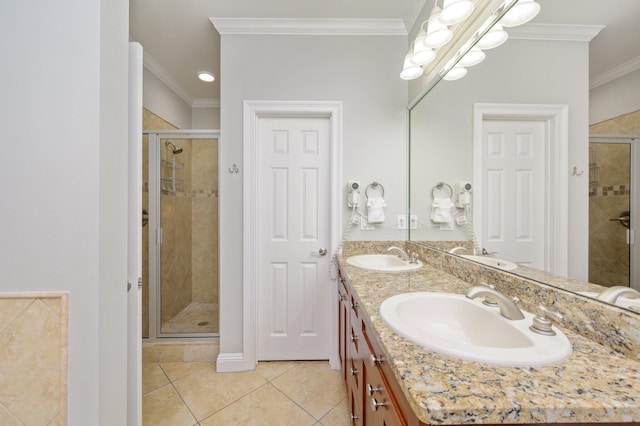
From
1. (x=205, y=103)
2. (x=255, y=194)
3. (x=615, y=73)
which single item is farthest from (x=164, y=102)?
(x=615, y=73)

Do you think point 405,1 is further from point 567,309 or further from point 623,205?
point 567,309

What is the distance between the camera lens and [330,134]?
1.97m

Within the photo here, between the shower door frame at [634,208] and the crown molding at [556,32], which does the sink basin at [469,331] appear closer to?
the shower door frame at [634,208]

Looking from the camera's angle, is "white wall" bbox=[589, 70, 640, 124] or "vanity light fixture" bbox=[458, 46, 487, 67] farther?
"vanity light fixture" bbox=[458, 46, 487, 67]

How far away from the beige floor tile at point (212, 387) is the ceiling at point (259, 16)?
229 centimetres

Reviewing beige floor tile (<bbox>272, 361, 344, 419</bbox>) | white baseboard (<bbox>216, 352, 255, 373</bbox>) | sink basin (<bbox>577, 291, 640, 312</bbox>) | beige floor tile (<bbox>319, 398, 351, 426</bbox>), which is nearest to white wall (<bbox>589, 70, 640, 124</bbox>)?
sink basin (<bbox>577, 291, 640, 312</bbox>)

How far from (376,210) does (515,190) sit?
98 cm

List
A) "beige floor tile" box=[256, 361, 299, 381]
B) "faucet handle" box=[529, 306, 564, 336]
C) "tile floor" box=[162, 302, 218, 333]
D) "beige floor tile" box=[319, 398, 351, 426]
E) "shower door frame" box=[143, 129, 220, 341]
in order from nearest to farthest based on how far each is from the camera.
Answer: "faucet handle" box=[529, 306, 564, 336], "beige floor tile" box=[319, 398, 351, 426], "beige floor tile" box=[256, 361, 299, 381], "shower door frame" box=[143, 129, 220, 341], "tile floor" box=[162, 302, 218, 333]

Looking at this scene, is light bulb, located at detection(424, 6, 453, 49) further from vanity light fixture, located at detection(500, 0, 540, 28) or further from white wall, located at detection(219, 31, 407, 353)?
white wall, located at detection(219, 31, 407, 353)

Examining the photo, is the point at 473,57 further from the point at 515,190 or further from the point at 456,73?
the point at 515,190

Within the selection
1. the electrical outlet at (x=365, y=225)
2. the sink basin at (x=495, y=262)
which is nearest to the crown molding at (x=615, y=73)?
the sink basin at (x=495, y=262)

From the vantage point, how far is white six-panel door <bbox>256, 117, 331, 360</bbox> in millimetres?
1986

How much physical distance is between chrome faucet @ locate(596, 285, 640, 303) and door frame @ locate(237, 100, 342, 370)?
4.62 feet

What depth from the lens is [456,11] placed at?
1.16 meters
